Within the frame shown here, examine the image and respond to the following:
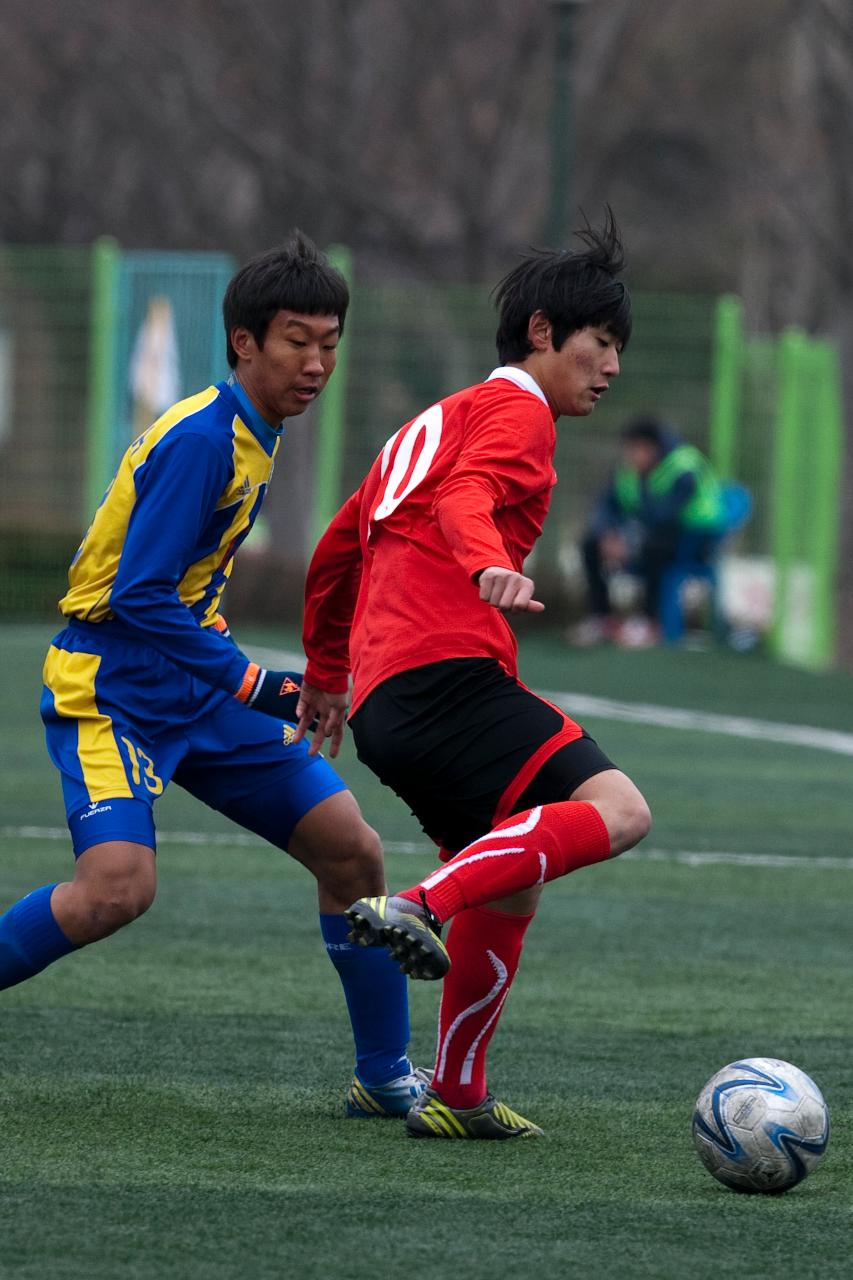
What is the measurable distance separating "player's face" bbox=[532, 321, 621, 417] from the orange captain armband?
0.84 metres

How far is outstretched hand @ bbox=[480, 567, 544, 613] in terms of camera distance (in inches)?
170

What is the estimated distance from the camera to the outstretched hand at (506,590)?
14.2 feet

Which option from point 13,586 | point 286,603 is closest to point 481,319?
point 286,603

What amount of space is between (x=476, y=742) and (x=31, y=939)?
1055 millimetres

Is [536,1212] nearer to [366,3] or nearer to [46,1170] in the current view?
[46,1170]

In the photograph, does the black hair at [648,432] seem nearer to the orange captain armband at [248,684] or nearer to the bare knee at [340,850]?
the bare knee at [340,850]

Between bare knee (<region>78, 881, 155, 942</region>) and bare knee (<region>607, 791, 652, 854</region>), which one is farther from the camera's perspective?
bare knee (<region>78, 881, 155, 942</region>)

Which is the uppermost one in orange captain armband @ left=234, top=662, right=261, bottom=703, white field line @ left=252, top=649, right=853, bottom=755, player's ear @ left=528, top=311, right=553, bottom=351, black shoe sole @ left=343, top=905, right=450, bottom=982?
player's ear @ left=528, top=311, right=553, bottom=351

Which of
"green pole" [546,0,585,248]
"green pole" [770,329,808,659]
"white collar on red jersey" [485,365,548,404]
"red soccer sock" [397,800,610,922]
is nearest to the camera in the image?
"red soccer sock" [397,800,610,922]

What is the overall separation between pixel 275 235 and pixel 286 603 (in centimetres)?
→ 687

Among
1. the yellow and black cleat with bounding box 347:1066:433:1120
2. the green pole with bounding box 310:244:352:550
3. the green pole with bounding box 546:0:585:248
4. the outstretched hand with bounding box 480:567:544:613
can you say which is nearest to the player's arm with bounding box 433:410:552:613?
the outstretched hand with bounding box 480:567:544:613

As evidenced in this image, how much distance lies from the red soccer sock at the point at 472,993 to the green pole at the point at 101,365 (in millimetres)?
17374

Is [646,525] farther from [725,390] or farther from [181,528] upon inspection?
[181,528]

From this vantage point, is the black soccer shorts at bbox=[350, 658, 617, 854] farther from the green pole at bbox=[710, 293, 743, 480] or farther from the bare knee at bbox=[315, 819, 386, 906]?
the green pole at bbox=[710, 293, 743, 480]
